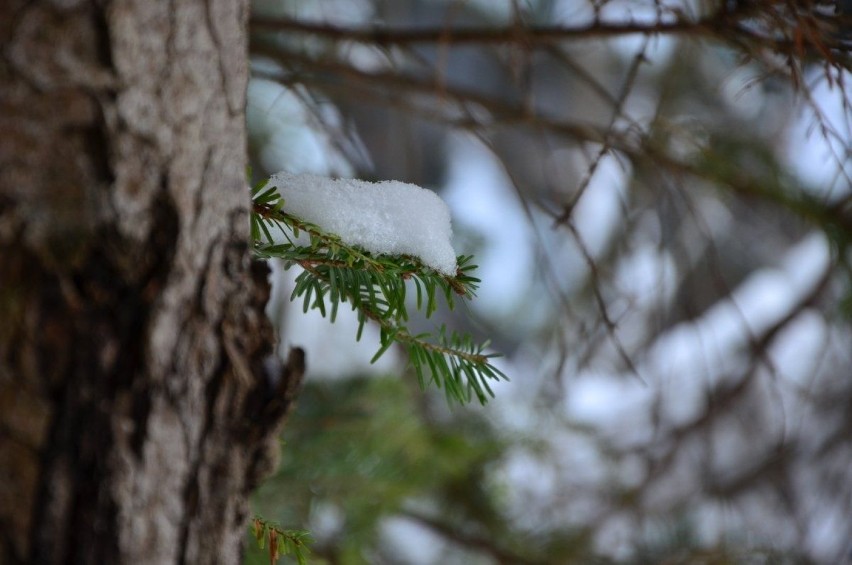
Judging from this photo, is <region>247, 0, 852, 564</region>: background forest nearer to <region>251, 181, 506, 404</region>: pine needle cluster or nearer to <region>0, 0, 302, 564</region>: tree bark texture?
<region>251, 181, 506, 404</region>: pine needle cluster

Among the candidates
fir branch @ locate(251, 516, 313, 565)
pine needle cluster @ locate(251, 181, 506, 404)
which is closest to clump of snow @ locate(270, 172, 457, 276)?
pine needle cluster @ locate(251, 181, 506, 404)

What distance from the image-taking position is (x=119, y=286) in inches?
8.9

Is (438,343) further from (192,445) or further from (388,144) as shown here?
(388,144)

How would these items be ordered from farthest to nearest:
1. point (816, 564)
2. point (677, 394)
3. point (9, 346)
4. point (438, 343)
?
point (677, 394)
point (816, 564)
point (438, 343)
point (9, 346)

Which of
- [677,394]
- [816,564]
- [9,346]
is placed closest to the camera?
[9,346]

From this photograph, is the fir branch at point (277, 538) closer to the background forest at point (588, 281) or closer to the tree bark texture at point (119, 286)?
the tree bark texture at point (119, 286)

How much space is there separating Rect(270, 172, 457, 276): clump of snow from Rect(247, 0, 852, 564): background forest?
15 centimetres

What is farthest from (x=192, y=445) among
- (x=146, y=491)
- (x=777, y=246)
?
(x=777, y=246)

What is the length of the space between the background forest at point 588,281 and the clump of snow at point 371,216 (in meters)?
0.15

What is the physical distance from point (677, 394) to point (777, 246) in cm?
64

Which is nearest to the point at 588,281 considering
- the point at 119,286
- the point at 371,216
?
the point at 371,216

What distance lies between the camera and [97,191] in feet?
0.74

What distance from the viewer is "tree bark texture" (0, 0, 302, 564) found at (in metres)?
0.22

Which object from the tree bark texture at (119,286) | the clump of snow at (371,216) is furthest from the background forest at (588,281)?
the tree bark texture at (119,286)
